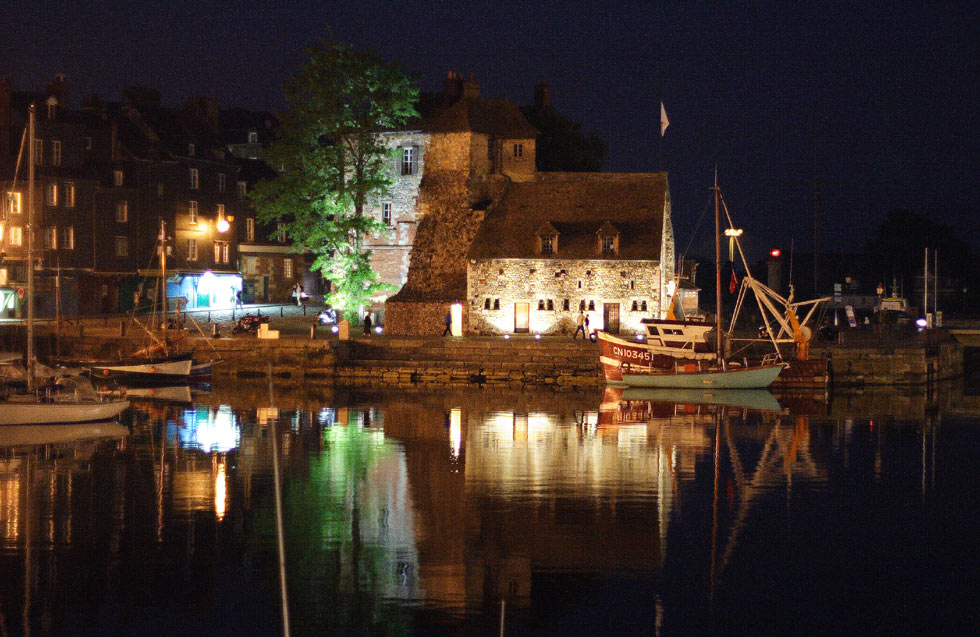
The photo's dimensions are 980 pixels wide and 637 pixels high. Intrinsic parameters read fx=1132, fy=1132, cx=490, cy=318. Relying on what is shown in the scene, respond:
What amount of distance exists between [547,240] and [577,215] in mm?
2256

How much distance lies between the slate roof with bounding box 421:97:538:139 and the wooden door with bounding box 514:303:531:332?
10.0 metres

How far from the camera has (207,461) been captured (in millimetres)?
29891

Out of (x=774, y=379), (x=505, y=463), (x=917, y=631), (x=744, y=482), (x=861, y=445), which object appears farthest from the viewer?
(x=774, y=379)

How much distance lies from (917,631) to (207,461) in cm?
1897

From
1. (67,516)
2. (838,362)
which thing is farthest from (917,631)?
(838,362)

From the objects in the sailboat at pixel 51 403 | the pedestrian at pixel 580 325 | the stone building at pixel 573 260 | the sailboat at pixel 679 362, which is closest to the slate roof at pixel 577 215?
the stone building at pixel 573 260

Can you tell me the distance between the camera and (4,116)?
63281 mm

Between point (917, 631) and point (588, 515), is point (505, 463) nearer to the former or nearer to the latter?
point (588, 515)

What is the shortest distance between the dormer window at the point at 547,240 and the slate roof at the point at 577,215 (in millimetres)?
251

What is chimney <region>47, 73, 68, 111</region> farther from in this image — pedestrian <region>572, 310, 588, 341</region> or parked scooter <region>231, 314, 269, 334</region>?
pedestrian <region>572, 310, 588, 341</region>

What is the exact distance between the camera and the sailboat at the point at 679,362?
4784 centimetres

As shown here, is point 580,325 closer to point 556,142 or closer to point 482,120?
point 482,120

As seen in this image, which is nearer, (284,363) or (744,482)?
(744,482)

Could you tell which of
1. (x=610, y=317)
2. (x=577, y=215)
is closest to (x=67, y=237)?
(x=577, y=215)
